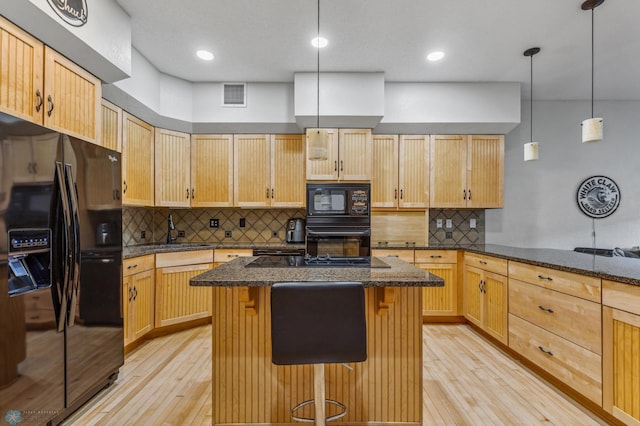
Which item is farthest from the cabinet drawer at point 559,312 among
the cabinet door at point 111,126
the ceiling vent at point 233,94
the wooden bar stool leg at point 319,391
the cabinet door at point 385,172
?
the cabinet door at point 111,126

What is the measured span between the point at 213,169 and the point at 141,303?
1.69 metres

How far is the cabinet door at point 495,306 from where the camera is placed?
2816mm

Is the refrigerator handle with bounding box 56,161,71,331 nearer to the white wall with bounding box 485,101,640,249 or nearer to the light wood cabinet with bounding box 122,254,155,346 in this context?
the light wood cabinet with bounding box 122,254,155,346

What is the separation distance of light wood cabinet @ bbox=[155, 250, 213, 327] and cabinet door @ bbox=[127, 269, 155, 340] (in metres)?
0.08

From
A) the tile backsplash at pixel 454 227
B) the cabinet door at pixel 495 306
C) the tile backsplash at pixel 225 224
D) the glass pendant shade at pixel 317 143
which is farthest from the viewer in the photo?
the tile backsplash at pixel 454 227

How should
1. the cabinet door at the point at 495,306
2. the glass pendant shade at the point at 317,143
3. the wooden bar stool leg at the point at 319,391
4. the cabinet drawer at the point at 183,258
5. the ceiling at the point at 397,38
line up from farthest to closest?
1. the cabinet drawer at the point at 183,258
2. the cabinet door at the point at 495,306
3. the ceiling at the point at 397,38
4. the glass pendant shade at the point at 317,143
5. the wooden bar stool leg at the point at 319,391

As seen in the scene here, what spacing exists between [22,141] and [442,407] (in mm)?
2815

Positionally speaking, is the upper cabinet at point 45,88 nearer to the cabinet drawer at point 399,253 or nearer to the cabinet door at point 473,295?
the cabinet drawer at point 399,253

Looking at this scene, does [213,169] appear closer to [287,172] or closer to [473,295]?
[287,172]

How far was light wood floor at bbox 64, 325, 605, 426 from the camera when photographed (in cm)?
192

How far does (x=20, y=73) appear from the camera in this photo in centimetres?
178

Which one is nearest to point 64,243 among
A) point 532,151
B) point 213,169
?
point 213,169

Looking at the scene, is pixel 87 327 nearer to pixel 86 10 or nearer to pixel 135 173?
pixel 135 173

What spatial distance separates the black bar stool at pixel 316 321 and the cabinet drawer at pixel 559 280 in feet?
5.23
